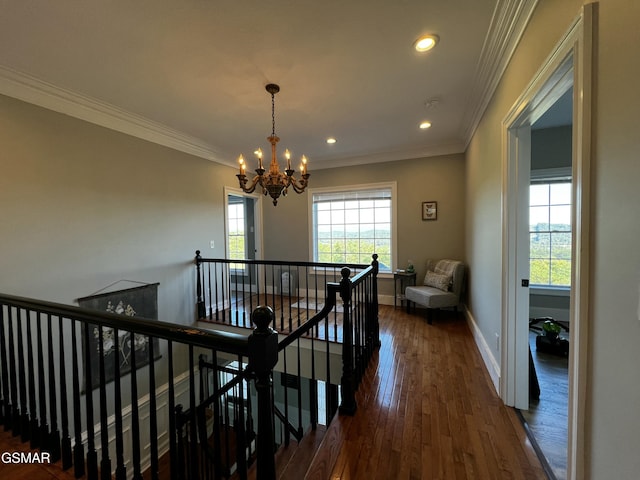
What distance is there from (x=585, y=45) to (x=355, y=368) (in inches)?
92.3

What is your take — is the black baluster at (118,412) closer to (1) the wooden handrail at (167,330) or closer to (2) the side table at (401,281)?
(1) the wooden handrail at (167,330)

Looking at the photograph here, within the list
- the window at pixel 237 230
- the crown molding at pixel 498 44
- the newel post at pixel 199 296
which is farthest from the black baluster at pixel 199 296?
the crown molding at pixel 498 44

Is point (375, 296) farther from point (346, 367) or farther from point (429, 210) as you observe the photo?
point (429, 210)

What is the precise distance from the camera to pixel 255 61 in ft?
7.16

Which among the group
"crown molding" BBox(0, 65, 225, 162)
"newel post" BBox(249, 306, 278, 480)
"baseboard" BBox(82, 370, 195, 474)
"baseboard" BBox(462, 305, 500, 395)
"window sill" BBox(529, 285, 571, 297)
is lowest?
"baseboard" BBox(82, 370, 195, 474)

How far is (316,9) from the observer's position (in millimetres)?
1684

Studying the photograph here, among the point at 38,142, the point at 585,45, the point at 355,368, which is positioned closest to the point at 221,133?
the point at 38,142

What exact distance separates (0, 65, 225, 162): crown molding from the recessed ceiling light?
320 cm

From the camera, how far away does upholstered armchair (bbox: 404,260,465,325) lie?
12.6 feet

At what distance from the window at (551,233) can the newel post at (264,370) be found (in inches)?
187

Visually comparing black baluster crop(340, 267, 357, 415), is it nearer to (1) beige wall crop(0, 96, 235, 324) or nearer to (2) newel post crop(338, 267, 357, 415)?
(2) newel post crop(338, 267, 357, 415)

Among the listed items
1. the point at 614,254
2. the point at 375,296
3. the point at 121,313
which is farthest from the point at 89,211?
the point at 614,254

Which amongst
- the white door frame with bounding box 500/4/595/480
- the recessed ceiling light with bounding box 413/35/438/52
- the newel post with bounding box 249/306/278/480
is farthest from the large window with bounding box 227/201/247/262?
the white door frame with bounding box 500/4/595/480

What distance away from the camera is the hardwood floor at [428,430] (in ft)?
4.96
